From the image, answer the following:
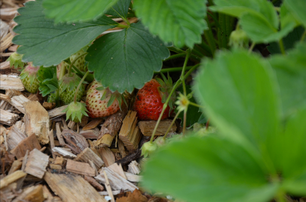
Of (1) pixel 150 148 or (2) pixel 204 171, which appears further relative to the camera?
(1) pixel 150 148

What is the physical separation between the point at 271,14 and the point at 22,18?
0.71 metres

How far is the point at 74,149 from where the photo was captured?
952 millimetres

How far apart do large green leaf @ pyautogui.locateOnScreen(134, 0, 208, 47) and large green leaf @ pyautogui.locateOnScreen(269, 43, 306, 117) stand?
235 millimetres

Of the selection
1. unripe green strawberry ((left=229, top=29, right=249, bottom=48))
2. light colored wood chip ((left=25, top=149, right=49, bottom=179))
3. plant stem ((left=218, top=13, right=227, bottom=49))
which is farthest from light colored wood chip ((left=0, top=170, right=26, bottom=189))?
plant stem ((left=218, top=13, right=227, bottom=49))

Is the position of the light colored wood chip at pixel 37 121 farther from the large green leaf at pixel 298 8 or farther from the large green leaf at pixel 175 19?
the large green leaf at pixel 298 8

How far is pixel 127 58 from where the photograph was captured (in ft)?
2.85

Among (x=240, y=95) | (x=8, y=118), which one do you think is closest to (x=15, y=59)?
(x=8, y=118)

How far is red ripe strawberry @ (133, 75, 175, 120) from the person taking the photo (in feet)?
3.37

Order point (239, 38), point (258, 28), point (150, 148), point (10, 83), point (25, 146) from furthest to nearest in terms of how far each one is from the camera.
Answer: point (10, 83) < point (25, 146) < point (150, 148) < point (239, 38) < point (258, 28)

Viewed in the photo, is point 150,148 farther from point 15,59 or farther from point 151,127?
point 15,59

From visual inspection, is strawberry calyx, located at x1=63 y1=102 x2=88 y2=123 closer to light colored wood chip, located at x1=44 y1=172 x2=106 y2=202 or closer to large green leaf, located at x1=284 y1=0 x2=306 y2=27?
light colored wood chip, located at x1=44 y1=172 x2=106 y2=202

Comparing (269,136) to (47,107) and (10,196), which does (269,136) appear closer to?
(10,196)

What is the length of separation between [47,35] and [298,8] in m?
0.67

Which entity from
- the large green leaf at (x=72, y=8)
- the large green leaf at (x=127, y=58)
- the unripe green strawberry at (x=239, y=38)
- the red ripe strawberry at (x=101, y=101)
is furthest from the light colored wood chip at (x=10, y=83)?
the unripe green strawberry at (x=239, y=38)
